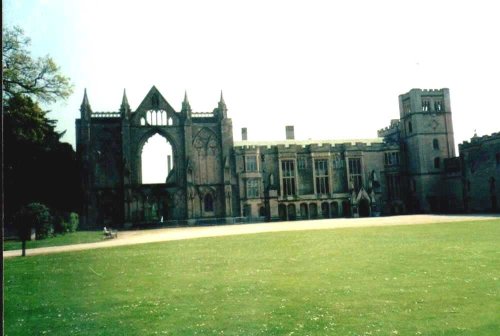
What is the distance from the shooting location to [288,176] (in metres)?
59.1

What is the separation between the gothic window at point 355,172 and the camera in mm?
60625

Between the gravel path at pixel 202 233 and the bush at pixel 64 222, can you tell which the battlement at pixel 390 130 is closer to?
the gravel path at pixel 202 233

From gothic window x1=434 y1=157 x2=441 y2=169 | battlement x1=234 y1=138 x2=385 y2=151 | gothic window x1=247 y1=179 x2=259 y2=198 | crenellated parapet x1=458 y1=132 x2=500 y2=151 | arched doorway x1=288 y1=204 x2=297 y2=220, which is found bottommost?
arched doorway x1=288 y1=204 x2=297 y2=220

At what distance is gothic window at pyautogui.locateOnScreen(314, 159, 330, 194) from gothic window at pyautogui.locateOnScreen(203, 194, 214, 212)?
46.9 ft

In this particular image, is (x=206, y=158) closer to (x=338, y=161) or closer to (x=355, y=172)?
(x=338, y=161)

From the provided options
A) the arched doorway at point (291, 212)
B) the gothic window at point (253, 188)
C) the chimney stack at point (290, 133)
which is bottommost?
the arched doorway at point (291, 212)

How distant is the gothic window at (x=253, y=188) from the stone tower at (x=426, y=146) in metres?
21.5

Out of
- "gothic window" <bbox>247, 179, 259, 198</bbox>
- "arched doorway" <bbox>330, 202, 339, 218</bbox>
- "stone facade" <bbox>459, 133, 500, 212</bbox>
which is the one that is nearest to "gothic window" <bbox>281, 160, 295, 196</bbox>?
"gothic window" <bbox>247, 179, 259, 198</bbox>

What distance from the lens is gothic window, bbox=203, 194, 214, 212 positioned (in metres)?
55.5

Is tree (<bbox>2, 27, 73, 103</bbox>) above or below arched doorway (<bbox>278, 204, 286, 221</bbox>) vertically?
above

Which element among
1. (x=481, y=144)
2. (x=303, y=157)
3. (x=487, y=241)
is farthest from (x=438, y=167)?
(x=487, y=241)

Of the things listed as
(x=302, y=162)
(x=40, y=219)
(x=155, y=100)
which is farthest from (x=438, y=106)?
(x=40, y=219)

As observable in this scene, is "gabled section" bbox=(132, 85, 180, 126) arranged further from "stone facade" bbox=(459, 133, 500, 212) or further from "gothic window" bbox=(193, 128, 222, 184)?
"stone facade" bbox=(459, 133, 500, 212)

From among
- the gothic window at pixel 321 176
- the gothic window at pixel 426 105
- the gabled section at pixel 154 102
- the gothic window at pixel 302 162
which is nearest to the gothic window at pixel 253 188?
the gothic window at pixel 302 162
